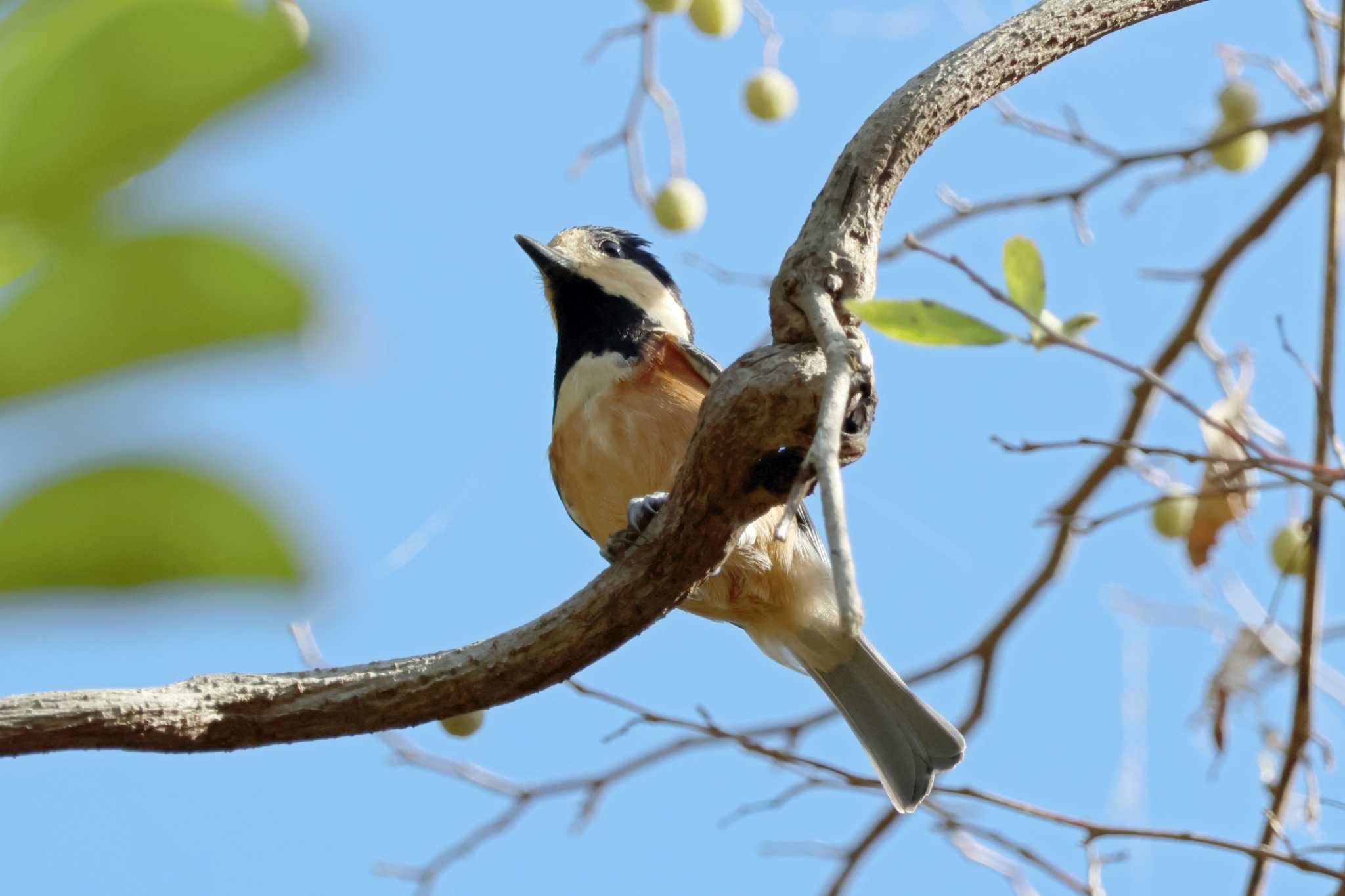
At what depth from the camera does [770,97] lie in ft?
11.2

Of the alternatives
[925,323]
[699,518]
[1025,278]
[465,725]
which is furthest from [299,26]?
[465,725]

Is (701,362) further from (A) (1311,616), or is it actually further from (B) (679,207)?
(A) (1311,616)

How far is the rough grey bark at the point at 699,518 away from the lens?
1715 millimetres

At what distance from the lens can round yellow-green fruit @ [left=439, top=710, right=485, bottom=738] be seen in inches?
99.3

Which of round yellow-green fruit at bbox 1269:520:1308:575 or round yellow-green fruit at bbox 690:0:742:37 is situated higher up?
round yellow-green fruit at bbox 690:0:742:37

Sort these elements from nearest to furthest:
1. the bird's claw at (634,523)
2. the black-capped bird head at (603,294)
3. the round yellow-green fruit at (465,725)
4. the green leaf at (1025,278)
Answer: the green leaf at (1025,278)
the bird's claw at (634,523)
the round yellow-green fruit at (465,725)
the black-capped bird head at (603,294)

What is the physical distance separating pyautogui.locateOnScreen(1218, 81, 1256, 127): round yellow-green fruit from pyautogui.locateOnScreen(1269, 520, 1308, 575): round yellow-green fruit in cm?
106

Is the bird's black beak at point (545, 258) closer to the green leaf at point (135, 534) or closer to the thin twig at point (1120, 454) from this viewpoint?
the thin twig at point (1120, 454)

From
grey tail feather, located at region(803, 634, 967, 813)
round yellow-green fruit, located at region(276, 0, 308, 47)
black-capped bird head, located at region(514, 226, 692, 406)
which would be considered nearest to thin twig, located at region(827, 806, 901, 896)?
grey tail feather, located at region(803, 634, 967, 813)

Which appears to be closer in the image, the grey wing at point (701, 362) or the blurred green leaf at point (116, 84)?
the blurred green leaf at point (116, 84)

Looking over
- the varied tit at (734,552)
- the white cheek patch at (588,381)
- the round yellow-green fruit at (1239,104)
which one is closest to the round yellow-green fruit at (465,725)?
the varied tit at (734,552)

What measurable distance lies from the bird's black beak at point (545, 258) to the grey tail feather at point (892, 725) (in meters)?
1.23

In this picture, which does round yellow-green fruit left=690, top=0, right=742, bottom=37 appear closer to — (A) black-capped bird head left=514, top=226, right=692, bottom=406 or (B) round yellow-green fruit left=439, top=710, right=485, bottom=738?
(A) black-capped bird head left=514, top=226, right=692, bottom=406

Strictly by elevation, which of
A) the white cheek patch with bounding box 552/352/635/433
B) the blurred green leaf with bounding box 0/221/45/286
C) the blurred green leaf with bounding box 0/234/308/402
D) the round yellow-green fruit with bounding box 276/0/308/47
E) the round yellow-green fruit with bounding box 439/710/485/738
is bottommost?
the blurred green leaf with bounding box 0/234/308/402
